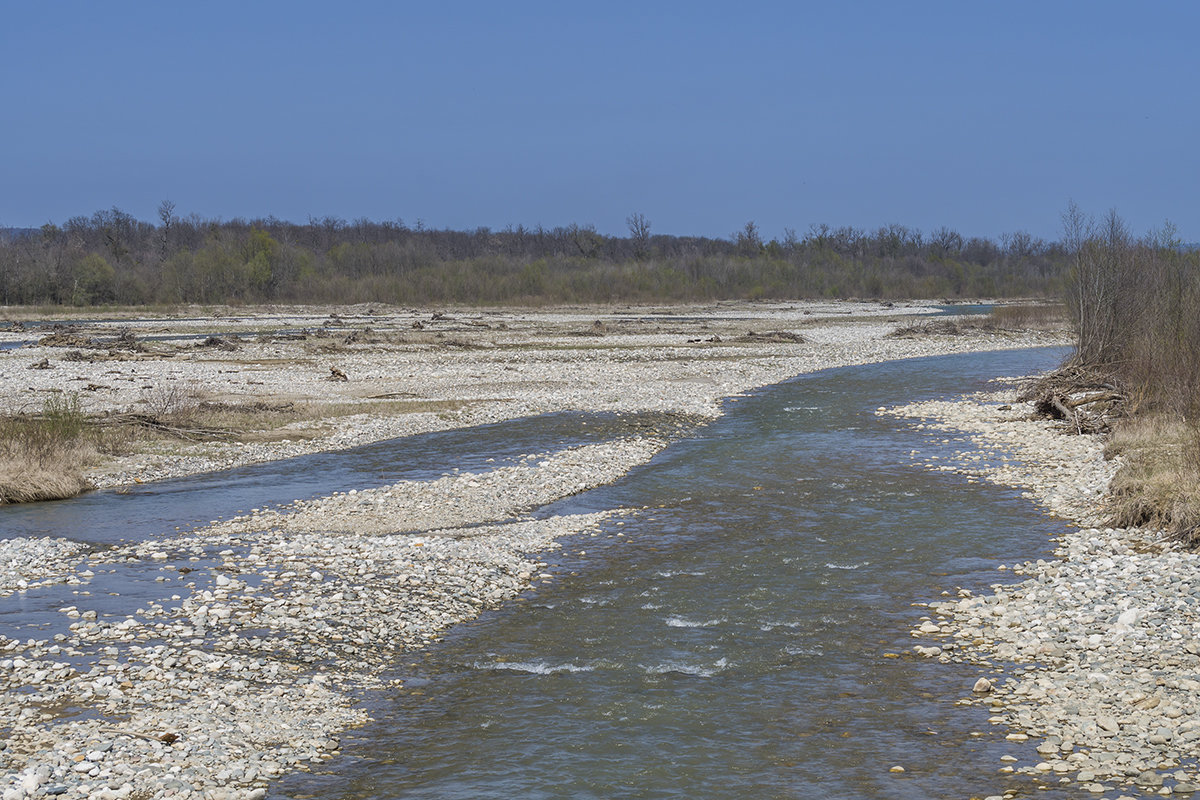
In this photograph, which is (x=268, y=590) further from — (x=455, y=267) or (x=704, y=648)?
(x=455, y=267)

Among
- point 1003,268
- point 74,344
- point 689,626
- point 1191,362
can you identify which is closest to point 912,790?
point 689,626

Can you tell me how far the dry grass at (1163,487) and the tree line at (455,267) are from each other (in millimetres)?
68429

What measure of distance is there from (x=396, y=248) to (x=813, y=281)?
57513 millimetres

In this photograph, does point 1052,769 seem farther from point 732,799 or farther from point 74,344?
point 74,344

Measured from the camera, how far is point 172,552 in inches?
570

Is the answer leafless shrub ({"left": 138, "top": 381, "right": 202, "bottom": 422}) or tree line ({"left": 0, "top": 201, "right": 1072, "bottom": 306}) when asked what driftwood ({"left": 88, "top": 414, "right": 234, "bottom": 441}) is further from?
tree line ({"left": 0, "top": 201, "right": 1072, "bottom": 306})

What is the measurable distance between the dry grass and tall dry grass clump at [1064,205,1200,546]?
16 millimetres

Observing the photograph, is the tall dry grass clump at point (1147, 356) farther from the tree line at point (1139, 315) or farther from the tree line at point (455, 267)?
the tree line at point (455, 267)

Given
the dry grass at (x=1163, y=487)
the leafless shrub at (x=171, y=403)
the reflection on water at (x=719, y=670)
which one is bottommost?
the reflection on water at (x=719, y=670)

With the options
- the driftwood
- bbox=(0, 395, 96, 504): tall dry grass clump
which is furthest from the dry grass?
the driftwood

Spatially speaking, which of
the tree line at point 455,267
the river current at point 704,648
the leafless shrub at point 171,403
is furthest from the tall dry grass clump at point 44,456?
the tree line at point 455,267

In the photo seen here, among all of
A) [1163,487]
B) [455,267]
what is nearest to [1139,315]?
[1163,487]

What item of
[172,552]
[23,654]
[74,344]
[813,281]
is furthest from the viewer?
[813,281]

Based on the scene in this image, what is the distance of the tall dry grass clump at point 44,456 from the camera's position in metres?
18.3
